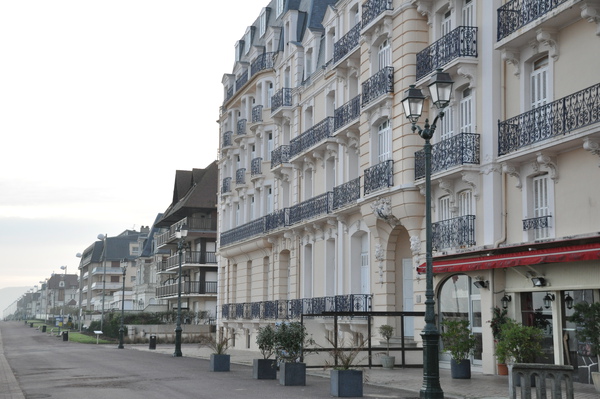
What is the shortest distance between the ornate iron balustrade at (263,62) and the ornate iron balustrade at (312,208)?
951cm

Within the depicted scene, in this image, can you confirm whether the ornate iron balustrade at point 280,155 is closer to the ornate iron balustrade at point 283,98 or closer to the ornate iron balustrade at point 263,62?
the ornate iron balustrade at point 283,98

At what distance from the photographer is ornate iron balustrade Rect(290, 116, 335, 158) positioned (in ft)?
118

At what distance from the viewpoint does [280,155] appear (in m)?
41.9

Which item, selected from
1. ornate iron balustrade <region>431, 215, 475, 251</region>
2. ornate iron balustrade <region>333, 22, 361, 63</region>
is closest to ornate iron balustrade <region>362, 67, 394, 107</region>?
ornate iron balustrade <region>333, 22, 361, 63</region>

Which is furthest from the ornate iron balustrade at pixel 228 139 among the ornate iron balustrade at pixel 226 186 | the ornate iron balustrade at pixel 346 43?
the ornate iron balustrade at pixel 346 43

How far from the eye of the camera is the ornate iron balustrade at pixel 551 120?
19594 millimetres

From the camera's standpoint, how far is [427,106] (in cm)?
2778

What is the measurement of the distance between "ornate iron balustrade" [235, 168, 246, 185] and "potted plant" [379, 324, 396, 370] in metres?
22.3

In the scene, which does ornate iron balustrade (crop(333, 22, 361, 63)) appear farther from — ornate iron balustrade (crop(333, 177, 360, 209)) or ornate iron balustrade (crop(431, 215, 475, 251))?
ornate iron balustrade (crop(431, 215, 475, 251))

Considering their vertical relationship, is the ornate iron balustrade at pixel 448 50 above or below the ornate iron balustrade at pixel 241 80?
below

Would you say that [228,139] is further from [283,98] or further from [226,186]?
[283,98]

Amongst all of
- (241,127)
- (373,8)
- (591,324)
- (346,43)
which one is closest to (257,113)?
(241,127)

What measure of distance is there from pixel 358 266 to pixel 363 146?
16.8 ft

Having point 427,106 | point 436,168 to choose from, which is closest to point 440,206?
point 436,168
